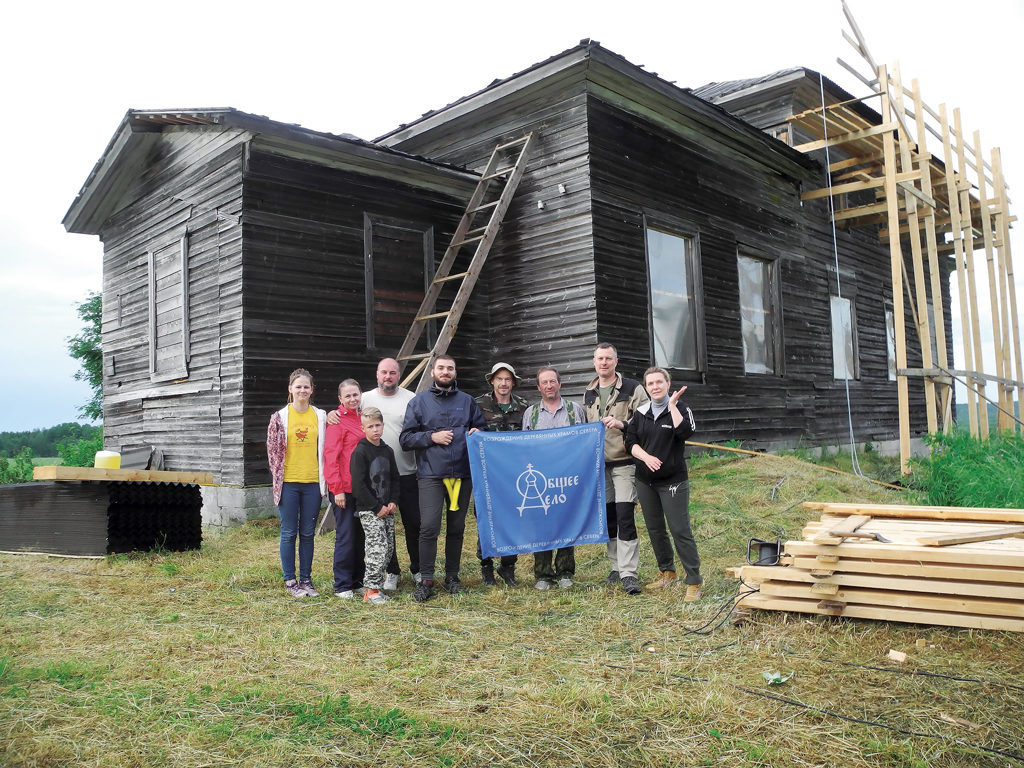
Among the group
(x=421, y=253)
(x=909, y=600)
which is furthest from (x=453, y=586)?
(x=421, y=253)

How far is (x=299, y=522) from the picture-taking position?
5.99 m

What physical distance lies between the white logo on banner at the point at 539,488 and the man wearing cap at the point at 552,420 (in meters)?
0.40

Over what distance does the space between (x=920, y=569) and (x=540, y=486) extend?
263 centimetres

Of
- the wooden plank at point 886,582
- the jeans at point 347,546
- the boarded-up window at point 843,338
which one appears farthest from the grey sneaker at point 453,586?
the boarded-up window at point 843,338

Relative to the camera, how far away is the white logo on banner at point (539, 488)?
577 cm

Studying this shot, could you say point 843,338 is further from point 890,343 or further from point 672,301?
point 672,301

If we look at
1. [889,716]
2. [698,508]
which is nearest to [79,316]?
[698,508]

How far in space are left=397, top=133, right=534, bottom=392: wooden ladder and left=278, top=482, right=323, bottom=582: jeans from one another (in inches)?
150

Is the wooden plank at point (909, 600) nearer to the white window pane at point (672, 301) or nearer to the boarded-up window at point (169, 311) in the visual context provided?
the white window pane at point (672, 301)

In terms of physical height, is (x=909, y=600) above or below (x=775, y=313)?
below

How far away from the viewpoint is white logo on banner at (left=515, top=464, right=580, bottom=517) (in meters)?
5.77

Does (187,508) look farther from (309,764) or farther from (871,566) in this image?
(871,566)

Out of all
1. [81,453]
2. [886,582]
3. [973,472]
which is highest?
[81,453]

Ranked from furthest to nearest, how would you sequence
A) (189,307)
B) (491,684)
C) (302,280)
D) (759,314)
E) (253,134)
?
(759,314)
(189,307)
(302,280)
(253,134)
(491,684)
